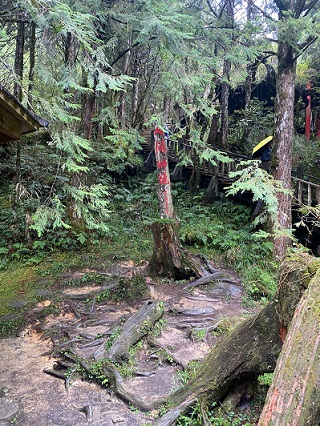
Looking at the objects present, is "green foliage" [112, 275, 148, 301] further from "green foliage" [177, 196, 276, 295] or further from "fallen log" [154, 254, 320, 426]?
"fallen log" [154, 254, 320, 426]

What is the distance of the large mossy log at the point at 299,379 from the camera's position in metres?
1.52

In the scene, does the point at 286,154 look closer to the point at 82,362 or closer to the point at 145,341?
the point at 145,341

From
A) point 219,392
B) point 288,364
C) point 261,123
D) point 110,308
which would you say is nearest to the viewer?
point 288,364

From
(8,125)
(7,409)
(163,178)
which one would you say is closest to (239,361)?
(7,409)

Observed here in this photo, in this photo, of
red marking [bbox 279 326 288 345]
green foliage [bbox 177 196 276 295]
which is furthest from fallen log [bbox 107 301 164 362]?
red marking [bbox 279 326 288 345]

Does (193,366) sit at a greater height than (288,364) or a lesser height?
lesser

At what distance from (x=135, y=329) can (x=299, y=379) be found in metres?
3.83

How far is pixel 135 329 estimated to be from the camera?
511 cm

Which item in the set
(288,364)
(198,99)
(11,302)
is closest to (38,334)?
(11,302)

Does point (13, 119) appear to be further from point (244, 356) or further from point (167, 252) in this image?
point (167, 252)

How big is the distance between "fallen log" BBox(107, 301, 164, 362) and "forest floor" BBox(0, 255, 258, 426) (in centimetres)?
16

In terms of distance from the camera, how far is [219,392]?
10.3 ft

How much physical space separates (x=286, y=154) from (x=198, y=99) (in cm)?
295

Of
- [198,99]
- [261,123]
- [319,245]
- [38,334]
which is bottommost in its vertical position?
[38,334]
